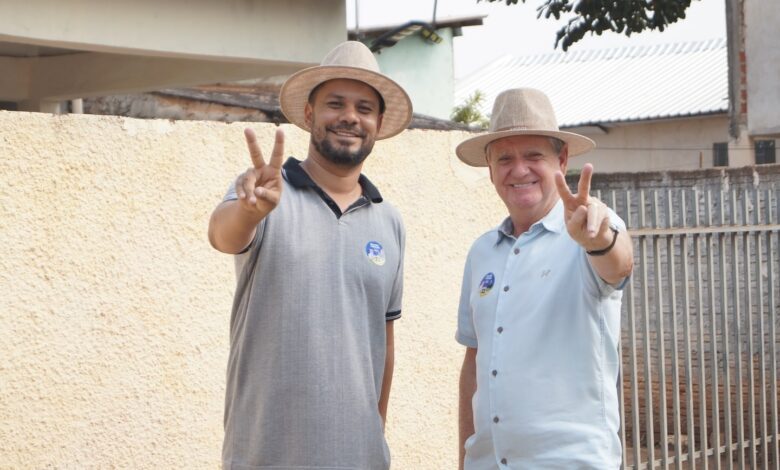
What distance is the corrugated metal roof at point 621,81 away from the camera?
23827mm

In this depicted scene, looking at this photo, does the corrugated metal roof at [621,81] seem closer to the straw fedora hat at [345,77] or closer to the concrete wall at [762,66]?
the concrete wall at [762,66]

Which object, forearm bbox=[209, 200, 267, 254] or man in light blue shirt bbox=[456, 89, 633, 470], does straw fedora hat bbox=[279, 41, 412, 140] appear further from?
forearm bbox=[209, 200, 267, 254]

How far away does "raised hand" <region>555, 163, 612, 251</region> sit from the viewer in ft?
8.92

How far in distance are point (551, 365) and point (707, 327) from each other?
410cm

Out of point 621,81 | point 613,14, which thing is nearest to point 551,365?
point 613,14

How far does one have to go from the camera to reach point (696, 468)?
6207 mm

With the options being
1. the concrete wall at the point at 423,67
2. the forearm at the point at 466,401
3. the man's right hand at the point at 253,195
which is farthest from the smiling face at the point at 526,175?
the concrete wall at the point at 423,67

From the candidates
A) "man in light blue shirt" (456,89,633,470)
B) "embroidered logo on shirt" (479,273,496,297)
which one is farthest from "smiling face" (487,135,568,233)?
"embroidered logo on shirt" (479,273,496,297)

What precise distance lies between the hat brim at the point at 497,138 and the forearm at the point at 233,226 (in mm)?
777

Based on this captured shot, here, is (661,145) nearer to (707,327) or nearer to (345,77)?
(707,327)

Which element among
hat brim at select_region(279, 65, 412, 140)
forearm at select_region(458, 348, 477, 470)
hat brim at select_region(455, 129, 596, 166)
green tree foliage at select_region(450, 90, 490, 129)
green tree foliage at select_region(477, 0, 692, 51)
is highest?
green tree foliage at select_region(450, 90, 490, 129)

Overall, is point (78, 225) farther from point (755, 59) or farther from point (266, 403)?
point (755, 59)

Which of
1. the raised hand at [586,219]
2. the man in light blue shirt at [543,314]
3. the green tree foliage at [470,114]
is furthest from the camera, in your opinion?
the green tree foliage at [470,114]

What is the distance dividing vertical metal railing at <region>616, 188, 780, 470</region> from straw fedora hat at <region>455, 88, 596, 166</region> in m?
2.41
